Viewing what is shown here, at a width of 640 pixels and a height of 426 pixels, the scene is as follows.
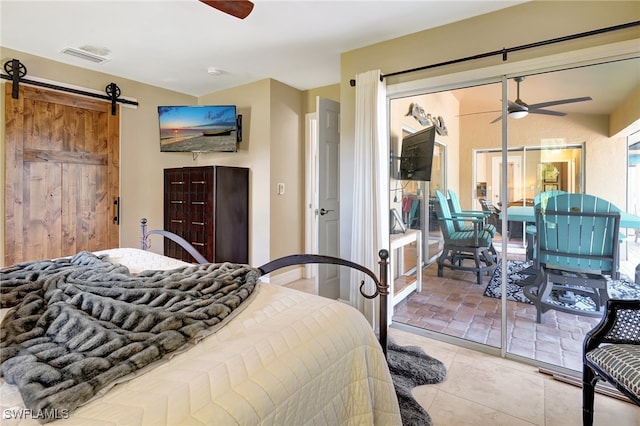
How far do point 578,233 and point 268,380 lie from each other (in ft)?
8.18

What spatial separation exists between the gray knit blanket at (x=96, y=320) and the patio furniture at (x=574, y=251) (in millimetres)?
2260

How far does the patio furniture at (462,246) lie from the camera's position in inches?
113

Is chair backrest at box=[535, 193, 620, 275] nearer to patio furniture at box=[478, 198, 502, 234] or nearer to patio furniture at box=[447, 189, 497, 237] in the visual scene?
patio furniture at box=[478, 198, 502, 234]

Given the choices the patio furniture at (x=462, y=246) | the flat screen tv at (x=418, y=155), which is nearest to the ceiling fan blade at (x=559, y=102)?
the flat screen tv at (x=418, y=155)

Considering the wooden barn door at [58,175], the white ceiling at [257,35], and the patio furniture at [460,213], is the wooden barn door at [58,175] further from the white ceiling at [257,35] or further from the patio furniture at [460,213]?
the patio furniture at [460,213]

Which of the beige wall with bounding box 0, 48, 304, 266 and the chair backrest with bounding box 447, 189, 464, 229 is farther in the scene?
the beige wall with bounding box 0, 48, 304, 266

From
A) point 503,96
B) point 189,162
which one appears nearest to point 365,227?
point 503,96

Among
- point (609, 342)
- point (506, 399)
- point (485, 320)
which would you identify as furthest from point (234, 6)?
point (485, 320)

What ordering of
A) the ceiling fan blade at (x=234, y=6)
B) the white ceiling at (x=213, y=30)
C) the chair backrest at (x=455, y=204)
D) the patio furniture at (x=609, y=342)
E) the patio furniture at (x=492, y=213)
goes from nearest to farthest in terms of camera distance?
the patio furniture at (x=609, y=342) < the ceiling fan blade at (x=234, y=6) < the white ceiling at (x=213, y=30) < the patio furniture at (x=492, y=213) < the chair backrest at (x=455, y=204)

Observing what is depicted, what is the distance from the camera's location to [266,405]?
0.82 m

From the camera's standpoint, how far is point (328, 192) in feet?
11.0

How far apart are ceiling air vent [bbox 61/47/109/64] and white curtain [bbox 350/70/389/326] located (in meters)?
2.57

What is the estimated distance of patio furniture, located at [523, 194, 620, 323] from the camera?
2217 millimetres

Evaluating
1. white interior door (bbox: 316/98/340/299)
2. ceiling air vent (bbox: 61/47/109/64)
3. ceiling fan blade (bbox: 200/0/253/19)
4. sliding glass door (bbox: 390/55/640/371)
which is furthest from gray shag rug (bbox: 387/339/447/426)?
ceiling air vent (bbox: 61/47/109/64)
